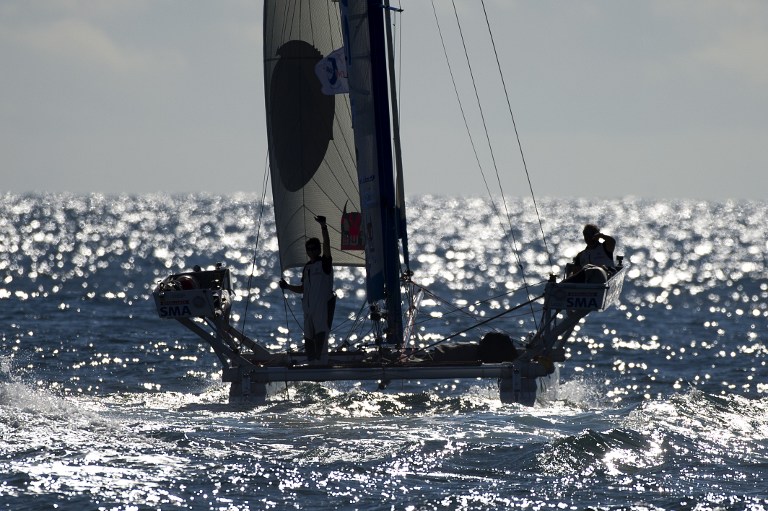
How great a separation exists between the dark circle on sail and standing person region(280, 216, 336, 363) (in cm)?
210

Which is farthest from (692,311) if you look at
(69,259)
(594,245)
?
(69,259)

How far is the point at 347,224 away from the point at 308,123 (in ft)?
4.93

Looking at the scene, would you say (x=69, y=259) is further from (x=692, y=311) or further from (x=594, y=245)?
(x=594, y=245)

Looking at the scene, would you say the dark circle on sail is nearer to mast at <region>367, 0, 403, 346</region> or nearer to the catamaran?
the catamaran

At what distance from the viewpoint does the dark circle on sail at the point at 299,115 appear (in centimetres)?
1859

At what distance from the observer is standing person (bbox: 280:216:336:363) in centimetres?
1631

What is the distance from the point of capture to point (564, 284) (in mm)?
16109

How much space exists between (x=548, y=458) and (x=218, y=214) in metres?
125

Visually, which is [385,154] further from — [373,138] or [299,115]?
[299,115]

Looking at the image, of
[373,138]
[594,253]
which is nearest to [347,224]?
[373,138]

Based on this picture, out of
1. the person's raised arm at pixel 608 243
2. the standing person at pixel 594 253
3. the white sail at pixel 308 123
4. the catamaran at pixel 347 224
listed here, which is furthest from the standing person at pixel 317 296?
the person's raised arm at pixel 608 243

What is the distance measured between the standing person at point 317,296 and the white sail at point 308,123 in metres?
1.99

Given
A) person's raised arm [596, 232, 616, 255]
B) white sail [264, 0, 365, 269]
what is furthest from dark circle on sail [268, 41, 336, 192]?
person's raised arm [596, 232, 616, 255]

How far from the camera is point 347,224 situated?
731 inches
